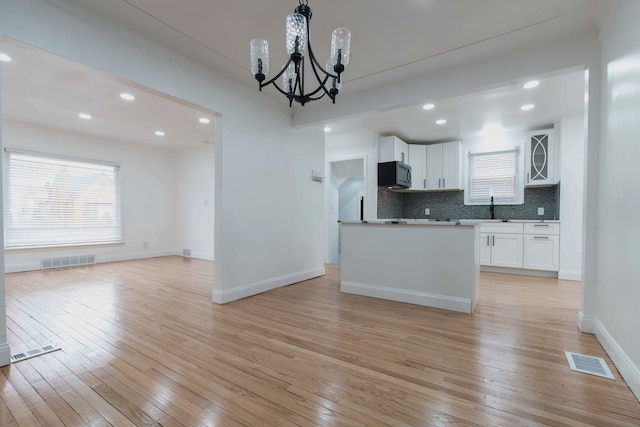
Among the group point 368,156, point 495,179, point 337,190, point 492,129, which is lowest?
point 337,190

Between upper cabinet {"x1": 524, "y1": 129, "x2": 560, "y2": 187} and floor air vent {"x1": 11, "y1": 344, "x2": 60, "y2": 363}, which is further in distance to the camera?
upper cabinet {"x1": 524, "y1": 129, "x2": 560, "y2": 187}

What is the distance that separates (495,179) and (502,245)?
135 centimetres

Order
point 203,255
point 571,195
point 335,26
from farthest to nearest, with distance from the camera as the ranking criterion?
1. point 203,255
2. point 571,195
3. point 335,26

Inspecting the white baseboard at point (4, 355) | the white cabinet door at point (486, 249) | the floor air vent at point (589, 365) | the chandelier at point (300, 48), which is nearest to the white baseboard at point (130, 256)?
the white baseboard at point (4, 355)

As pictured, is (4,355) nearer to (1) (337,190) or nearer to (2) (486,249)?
(1) (337,190)

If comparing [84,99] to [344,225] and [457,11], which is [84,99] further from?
[457,11]

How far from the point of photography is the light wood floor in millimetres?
1465

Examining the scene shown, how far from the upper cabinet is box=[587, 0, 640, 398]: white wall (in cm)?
302

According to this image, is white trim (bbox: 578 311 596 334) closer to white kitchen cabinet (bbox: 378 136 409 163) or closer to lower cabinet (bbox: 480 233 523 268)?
lower cabinet (bbox: 480 233 523 268)

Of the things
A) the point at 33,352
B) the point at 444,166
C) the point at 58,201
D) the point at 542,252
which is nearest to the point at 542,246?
the point at 542,252

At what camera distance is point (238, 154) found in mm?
3428

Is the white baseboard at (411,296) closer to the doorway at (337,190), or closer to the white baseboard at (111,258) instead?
the doorway at (337,190)

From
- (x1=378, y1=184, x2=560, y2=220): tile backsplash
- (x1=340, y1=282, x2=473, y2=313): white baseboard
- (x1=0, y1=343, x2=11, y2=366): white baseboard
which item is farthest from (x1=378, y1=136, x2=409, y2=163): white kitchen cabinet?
(x1=0, y1=343, x2=11, y2=366): white baseboard

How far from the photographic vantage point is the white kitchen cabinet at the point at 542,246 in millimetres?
4629
